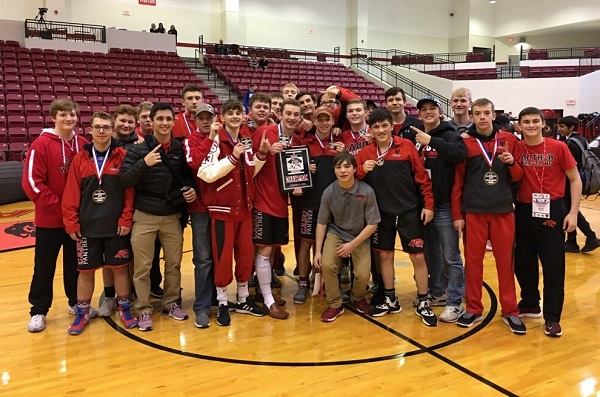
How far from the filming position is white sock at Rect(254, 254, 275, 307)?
391 centimetres

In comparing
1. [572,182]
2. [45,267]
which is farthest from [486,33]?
[45,267]

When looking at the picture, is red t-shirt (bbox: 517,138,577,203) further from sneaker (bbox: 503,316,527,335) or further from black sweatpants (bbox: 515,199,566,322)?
sneaker (bbox: 503,316,527,335)

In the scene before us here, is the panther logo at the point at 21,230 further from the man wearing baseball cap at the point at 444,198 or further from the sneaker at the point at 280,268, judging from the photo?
the man wearing baseball cap at the point at 444,198

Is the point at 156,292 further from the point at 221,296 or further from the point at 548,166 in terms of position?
the point at 548,166

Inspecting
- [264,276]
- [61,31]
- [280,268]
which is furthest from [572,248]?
[61,31]

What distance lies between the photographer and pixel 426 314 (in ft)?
12.1

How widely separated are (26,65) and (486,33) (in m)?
21.5

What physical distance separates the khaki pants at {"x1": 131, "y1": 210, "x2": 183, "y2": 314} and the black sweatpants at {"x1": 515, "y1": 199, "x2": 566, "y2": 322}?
264 cm

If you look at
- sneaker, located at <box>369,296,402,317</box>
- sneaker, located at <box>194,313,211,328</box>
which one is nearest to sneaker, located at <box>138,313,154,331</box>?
sneaker, located at <box>194,313,211,328</box>

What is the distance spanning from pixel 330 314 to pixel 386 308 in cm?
48

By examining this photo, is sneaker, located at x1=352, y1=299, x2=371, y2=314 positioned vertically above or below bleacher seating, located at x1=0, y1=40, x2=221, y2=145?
below

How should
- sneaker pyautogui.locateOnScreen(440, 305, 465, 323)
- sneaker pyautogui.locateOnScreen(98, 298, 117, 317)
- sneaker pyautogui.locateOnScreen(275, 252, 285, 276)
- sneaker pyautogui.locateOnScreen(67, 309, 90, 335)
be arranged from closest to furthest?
sneaker pyautogui.locateOnScreen(67, 309, 90, 335) → sneaker pyautogui.locateOnScreen(440, 305, 465, 323) → sneaker pyautogui.locateOnScreen(98, 298, 117, 317) → sneaker pyautogui.locateOnScreen(275, 252, 285, 276)

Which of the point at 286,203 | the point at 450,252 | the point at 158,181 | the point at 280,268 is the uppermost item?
the point at 158,181

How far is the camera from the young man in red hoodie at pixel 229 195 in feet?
11.6
